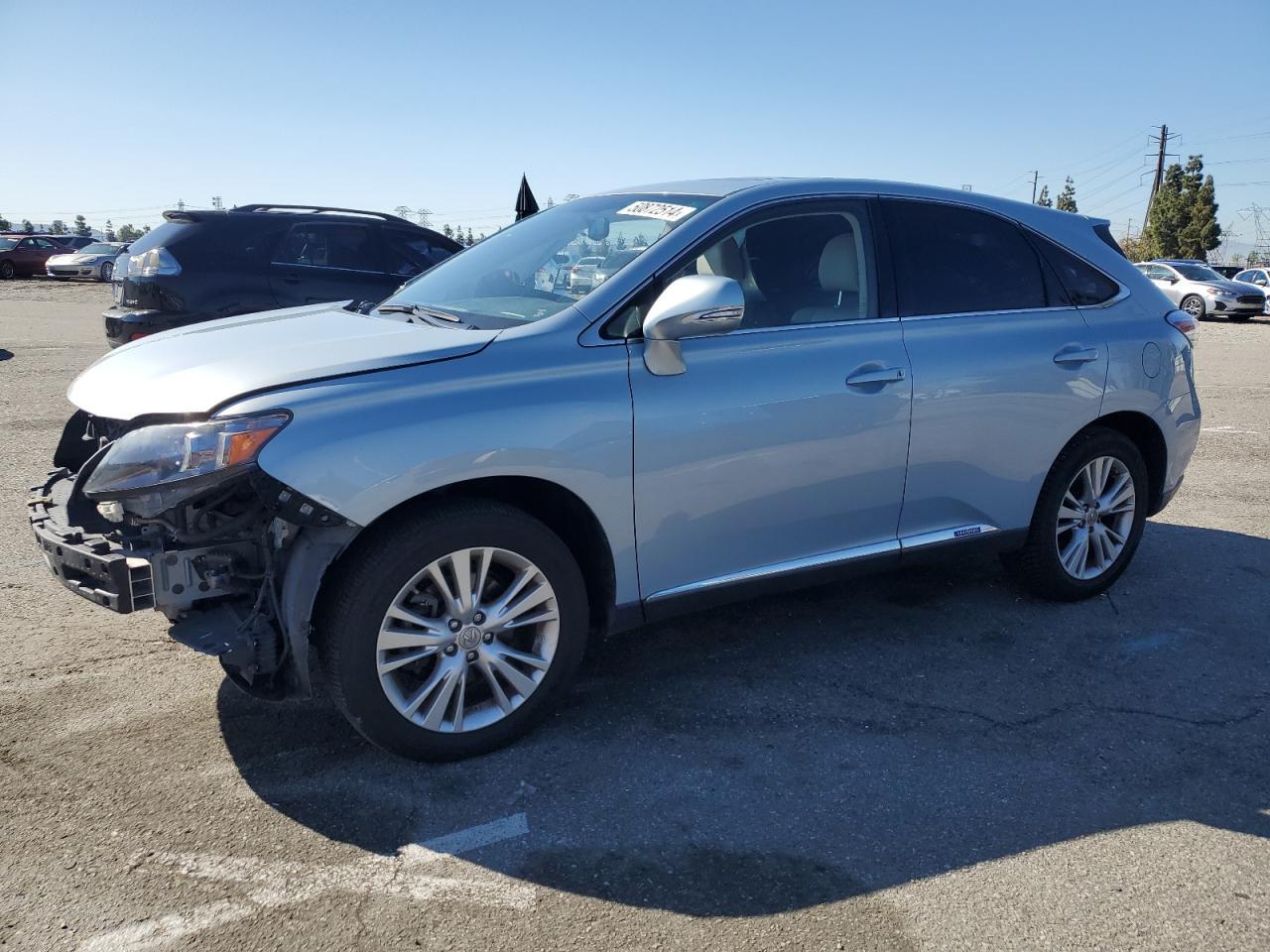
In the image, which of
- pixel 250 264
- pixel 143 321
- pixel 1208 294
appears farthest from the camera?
pixel 1208 294

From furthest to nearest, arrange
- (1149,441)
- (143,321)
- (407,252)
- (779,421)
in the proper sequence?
(407,252) → (143,321) → (1149,441) → (779,421)

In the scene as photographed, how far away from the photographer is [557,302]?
11.8 ft

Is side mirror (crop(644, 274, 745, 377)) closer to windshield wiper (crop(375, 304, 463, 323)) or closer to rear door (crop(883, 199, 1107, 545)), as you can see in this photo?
windshield wiper (crop(375, 304, 463, 323))

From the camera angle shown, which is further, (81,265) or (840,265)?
(81,265)

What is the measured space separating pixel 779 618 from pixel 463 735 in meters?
1.81

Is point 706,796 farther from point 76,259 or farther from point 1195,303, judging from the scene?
point 76,259

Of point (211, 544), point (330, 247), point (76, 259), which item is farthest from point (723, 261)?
point (76, 259)

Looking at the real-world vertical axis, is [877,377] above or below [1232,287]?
above

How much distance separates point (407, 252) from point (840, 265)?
6.15 meters

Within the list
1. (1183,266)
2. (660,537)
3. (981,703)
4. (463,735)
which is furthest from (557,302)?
(1183,266)

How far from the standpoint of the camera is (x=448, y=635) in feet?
10.4

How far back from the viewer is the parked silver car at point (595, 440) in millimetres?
2963

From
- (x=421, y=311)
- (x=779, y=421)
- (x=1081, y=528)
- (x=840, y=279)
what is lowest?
(x=1081, y=528)

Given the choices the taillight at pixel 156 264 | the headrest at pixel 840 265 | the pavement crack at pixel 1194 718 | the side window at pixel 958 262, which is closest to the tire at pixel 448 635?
the headrest at pixel 840 265
